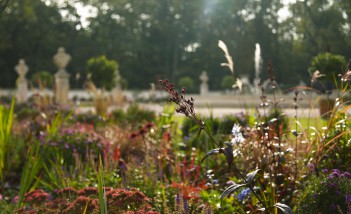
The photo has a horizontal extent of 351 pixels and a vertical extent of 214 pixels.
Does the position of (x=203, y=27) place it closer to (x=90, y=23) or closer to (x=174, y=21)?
(x=174, y=21)

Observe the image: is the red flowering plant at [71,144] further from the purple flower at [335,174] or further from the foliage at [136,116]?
the purple flower at [335,174]

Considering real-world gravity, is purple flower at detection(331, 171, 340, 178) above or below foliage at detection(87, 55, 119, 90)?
below

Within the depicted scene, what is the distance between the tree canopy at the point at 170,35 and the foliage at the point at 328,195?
3059 centimetres

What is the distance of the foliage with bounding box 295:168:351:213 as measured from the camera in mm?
2326

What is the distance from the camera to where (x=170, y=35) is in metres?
39.4

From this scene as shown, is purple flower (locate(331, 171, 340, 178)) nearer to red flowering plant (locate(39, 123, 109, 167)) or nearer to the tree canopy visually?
red flowering plant (locate(39, 123, 109, 167))

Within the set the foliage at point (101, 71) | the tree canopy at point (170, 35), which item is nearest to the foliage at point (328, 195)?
the foliage at point (101, 71)

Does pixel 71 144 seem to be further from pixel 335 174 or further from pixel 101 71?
pixel 101 71

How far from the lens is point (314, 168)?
9.84 ft

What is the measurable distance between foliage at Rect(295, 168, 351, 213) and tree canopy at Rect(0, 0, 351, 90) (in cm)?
3059

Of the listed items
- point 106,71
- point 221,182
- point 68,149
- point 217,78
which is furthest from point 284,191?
point 217,78

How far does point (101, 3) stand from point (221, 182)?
122 ft

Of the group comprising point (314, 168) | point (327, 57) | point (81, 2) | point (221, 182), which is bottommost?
point (221, 182)

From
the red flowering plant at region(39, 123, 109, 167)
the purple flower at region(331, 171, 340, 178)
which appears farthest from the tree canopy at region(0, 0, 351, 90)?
the purple flower at region(331, 171, 340, 178)
